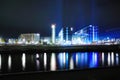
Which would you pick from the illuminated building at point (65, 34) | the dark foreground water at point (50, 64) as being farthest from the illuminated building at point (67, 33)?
the dark foreground water at point (50, 64)

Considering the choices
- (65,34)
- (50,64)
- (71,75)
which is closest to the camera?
(71,75)

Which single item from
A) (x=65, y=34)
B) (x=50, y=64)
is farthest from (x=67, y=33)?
(x=50, y=64)

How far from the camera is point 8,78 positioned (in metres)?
11.1

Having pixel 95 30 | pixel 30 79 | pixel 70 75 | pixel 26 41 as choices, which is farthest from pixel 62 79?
pixel 95 30

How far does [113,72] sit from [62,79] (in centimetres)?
336

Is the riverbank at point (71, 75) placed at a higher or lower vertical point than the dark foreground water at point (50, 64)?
higher

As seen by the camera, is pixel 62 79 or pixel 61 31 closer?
pixel 62 79

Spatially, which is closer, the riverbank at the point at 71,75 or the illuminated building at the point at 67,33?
the riverbank at the point at 71,75

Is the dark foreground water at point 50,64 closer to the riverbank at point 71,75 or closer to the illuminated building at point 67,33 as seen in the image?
the riverbank at point 71,75

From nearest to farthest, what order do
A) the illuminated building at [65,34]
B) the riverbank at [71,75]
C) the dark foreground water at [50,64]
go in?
the riverbank at [71,75] < the dark foreground water at [50,64] < the illuminated building at [65,34]

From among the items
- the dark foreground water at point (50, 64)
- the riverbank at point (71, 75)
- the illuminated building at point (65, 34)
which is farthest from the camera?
the illuminated building at point (65, 34)

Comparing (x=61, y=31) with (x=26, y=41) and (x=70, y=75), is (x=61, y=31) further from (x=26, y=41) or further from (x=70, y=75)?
(x=70, y=75)

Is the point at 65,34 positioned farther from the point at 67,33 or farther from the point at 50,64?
the point at 50,64

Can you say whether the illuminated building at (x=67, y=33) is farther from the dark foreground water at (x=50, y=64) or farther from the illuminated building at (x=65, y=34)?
the dark foreground water at (x=50, y=64)
